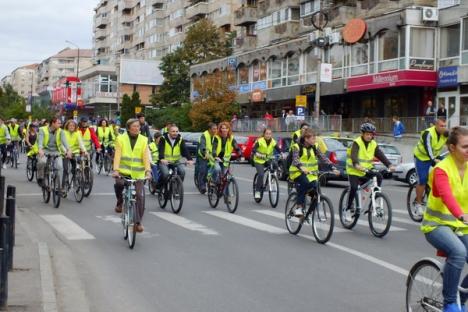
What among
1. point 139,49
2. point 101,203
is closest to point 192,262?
point 101,203

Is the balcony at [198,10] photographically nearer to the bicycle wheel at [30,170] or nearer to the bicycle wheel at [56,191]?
the bicycle wheel at [30,170]

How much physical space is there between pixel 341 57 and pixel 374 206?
34.2 metres

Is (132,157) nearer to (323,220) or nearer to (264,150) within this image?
(323,220)

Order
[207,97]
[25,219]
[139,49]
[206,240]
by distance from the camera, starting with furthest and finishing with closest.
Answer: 1. [139,49]
2. [207,97]
3. [25,219]
4. [206,240]

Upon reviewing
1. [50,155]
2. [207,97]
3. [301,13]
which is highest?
[301,13]

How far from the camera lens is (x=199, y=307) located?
22.0ft

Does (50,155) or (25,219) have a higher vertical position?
(50,155)

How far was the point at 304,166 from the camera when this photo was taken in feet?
36.6

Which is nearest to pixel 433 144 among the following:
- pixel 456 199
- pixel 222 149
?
pixel 222 149

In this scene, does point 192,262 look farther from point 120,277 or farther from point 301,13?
point 301,13

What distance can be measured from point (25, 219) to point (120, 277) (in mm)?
5249

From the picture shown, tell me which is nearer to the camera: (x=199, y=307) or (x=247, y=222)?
(x=199, y=307)

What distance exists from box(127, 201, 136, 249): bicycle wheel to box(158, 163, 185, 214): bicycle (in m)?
3.79

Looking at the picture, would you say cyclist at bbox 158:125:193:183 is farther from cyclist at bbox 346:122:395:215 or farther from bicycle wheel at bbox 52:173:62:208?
cyclist at bbox 346:122:395:215
